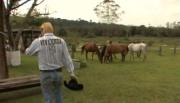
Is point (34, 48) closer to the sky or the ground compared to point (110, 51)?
closer to the sky

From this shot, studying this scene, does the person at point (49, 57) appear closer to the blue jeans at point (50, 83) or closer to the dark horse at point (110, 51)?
the blue jeans at point (50, 83)

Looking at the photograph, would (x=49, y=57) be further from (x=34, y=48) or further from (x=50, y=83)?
(x=50, y=83)

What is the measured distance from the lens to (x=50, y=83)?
299 inches

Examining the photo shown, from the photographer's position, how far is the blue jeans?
7.58 m

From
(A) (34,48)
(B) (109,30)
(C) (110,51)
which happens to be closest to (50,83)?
(A) (34,48)

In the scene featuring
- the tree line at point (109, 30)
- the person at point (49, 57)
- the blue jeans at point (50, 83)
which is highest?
the person at point (49, 57)

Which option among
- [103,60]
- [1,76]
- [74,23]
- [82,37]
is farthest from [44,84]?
[74,23]

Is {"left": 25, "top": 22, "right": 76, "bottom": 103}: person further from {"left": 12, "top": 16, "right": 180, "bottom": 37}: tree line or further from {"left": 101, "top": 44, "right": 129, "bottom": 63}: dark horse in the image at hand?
{"left": 12, "top": 16, "right": 180, "bottom": 37}: tree line

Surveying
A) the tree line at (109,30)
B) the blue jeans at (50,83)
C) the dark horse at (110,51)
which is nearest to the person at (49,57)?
the blue jeans at (50,83)

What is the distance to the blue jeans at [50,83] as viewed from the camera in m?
7.58

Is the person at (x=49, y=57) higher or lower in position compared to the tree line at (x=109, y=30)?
higher

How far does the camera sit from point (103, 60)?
26.7 metres

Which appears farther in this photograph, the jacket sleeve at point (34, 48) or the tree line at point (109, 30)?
the tree line at point (109, 30)

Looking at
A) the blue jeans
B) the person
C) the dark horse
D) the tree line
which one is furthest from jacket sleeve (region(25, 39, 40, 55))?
the tree line
